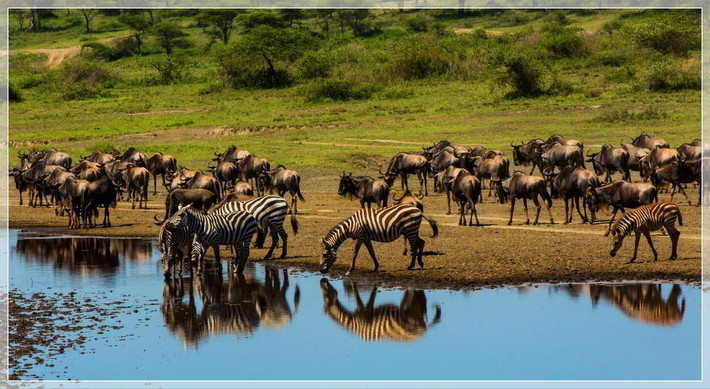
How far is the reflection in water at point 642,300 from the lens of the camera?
1541 centimetres

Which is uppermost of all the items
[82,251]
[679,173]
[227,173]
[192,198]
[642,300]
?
[227,173]

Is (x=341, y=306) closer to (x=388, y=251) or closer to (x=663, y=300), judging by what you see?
(x=388, y=251)

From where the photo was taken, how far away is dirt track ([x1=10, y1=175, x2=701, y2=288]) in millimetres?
17844

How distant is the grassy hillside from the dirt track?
1096 cm

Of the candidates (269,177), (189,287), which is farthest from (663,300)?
(269,177)

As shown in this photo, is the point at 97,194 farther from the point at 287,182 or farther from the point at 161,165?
the point at 161,165

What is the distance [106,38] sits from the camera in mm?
85438

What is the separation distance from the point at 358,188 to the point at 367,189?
1.38 ft

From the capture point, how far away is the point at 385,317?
1559 cm

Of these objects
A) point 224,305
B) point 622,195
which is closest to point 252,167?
point 622,195

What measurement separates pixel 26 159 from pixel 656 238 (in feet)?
86.6

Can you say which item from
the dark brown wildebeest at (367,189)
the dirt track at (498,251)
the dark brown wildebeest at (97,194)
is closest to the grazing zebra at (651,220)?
the dirt track at (498,251)

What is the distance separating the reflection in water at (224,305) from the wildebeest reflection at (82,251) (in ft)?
11.6

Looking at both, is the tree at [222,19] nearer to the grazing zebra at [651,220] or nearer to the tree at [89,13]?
the tree at [89,13]
